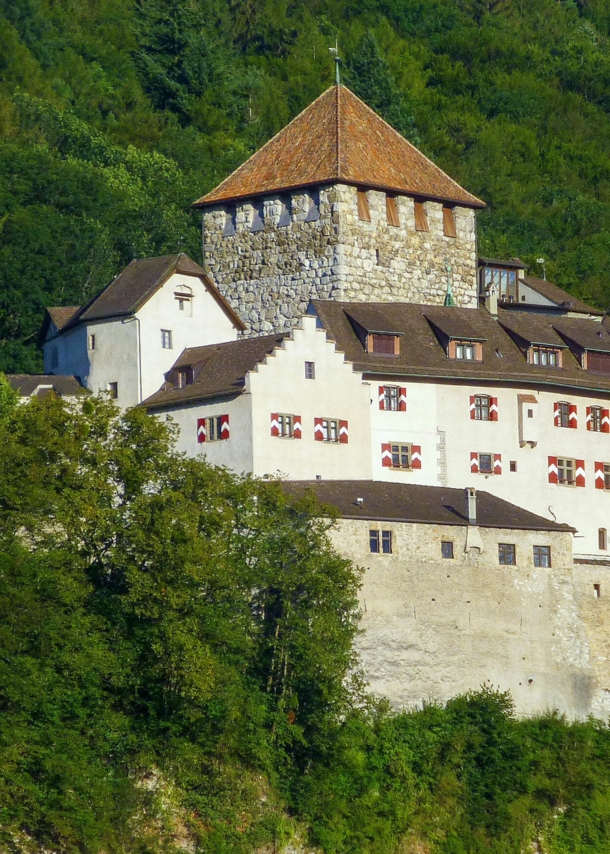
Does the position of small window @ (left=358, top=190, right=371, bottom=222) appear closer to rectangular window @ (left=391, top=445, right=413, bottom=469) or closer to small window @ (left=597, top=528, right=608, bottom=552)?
rectangular window @ (left=391, top=445, right=413, bottom=469)

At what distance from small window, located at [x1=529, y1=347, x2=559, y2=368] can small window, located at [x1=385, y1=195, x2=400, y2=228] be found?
6.78 meters

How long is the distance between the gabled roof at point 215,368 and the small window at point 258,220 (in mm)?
6816

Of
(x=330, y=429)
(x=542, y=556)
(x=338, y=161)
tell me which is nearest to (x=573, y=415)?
(x=542, y=556)

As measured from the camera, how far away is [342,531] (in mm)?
54375

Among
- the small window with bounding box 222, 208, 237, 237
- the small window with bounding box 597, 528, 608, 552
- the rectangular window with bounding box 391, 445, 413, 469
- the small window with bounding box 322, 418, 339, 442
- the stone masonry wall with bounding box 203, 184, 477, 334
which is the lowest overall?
the small window with bounding box 597, 528, 608, 552

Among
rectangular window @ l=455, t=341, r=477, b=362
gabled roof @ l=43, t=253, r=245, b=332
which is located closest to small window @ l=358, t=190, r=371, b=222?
gabled roof @ l=43, t=253, r=245, b=332

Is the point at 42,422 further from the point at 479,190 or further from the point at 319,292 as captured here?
the point at 479,190

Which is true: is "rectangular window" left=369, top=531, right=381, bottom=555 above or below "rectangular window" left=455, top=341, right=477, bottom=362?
below

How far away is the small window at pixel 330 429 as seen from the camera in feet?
194

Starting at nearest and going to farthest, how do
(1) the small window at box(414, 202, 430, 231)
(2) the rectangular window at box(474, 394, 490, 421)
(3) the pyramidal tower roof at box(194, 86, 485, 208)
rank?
(2) the rectangular window at box(474, 394, 490, 421)
(3) the pyramidal tower roof at box(194, 86, 485, 208)
(1) the small window at box(414, 202, 430, 231)

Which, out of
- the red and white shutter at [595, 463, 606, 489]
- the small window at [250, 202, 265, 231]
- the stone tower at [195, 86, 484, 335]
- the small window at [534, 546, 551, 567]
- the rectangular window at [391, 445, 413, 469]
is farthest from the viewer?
the small window at [250, 202, 265, 231]

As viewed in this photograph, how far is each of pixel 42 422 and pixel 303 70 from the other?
2624 inches

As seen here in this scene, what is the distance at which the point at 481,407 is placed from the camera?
6219cm

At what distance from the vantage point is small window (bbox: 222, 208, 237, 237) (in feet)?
225
